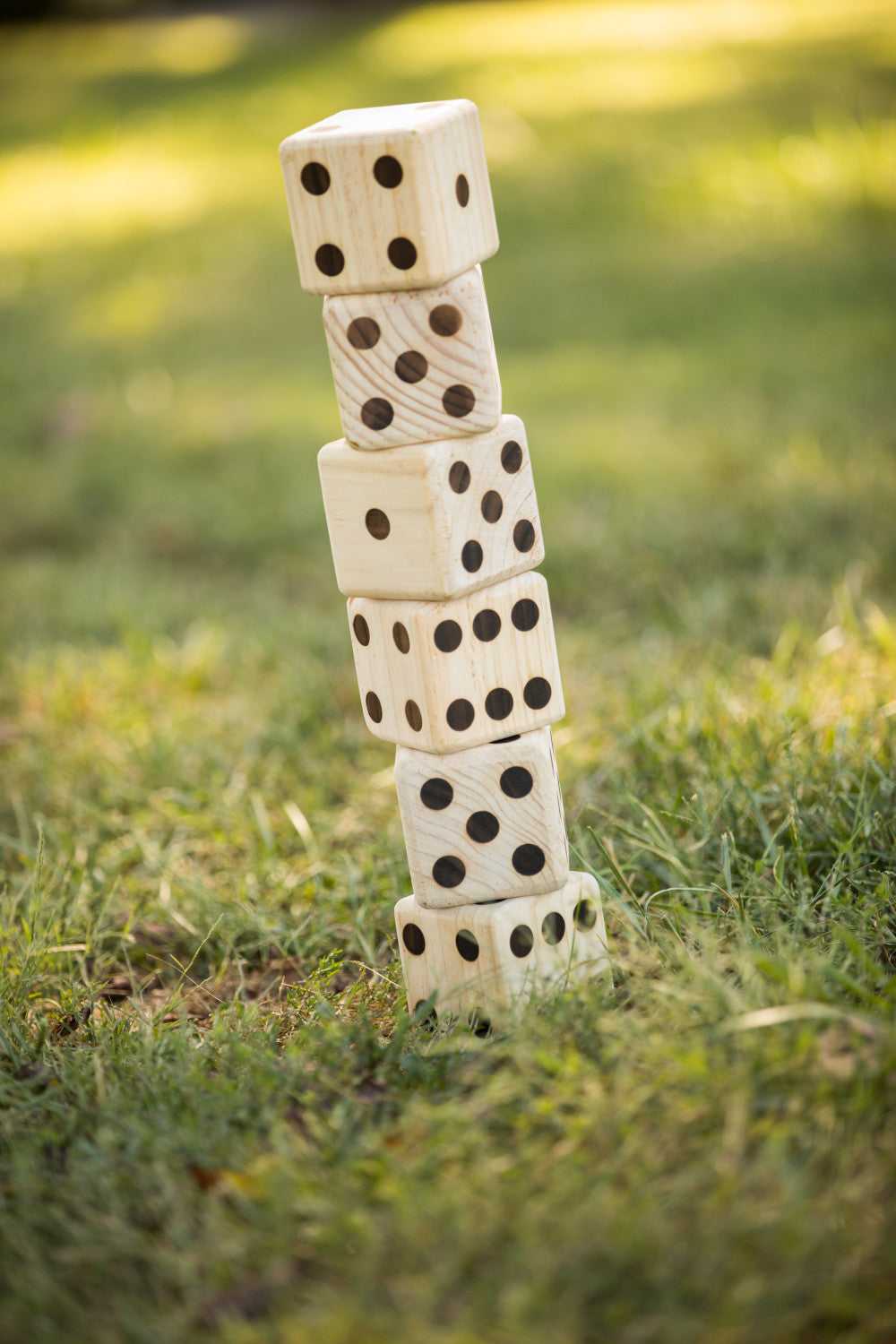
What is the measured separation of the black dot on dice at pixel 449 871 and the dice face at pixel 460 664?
0.20 m

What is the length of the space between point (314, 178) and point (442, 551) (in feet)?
Result: 1.98

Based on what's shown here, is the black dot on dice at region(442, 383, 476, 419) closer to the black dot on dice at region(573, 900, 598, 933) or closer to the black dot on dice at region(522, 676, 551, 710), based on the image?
the black dot on dice at region(522, 676, 551, 710)

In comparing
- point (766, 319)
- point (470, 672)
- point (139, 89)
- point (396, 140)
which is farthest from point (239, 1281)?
point (139, 89)

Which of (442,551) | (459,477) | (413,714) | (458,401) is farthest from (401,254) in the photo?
(413,714)

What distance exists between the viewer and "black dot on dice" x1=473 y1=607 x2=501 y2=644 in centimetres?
188

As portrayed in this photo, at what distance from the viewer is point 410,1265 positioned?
4.52 feet

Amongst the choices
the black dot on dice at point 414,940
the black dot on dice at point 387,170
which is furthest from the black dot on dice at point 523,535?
the black dot on dice at point 414,940

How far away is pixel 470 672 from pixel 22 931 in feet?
3.68

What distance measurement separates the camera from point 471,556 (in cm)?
184

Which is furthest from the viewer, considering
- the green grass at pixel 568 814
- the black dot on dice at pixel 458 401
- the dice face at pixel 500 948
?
the dice face at pixel 500 948

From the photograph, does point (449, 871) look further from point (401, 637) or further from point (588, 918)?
point (401, 637)

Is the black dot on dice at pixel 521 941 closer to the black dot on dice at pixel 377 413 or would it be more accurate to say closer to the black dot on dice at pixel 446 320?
the black dot on dice at pixel 377 413

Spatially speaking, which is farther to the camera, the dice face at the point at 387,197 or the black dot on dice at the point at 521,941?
the black dot on dice at the point at 521,941

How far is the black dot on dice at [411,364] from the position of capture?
177 centimetres
